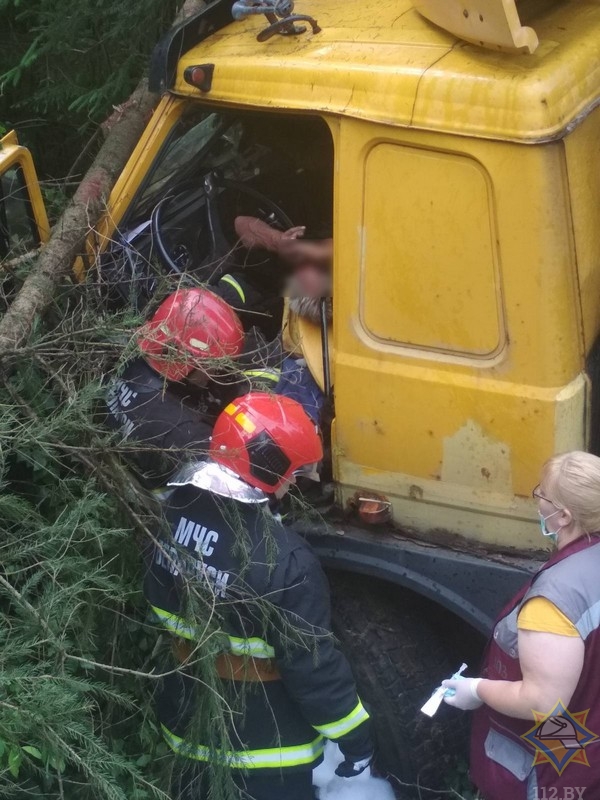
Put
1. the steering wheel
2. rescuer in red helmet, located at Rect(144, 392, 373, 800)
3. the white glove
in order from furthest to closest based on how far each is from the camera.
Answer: the steering wheel < rescuer in red helmet, located at Rect(144, 392, 373, 800) < the white glove

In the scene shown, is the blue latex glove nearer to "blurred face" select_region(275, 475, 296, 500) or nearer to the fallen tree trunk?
"blurred face" select_region(275, 475, 296, 500)

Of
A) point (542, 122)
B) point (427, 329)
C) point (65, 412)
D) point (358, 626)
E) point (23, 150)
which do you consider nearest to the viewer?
point (542, 122)

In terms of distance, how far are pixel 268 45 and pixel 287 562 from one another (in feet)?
4.76

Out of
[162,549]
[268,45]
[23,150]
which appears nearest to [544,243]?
[268,45]

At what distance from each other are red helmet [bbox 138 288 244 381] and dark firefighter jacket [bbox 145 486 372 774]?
38 centimetres

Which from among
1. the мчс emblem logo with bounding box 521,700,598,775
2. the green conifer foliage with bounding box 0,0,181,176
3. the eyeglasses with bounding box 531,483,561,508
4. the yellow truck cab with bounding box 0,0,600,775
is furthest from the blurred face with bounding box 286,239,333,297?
the green conifer foliage with bounding box 0,0,181,176

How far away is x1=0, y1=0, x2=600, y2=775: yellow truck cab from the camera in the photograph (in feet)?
6.89

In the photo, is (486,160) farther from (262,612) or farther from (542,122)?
(262,612)

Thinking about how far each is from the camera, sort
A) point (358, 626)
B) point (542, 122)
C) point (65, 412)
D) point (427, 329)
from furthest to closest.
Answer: point (358, 626) < point (65, 412) < point (427, 329) < point (542, 122)

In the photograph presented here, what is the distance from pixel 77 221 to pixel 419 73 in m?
A: 1.33

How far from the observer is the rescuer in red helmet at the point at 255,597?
239 cm

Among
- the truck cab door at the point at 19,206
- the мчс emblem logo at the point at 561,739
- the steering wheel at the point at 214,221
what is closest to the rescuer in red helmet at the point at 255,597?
the мчс emblem logo at the point at 561,739

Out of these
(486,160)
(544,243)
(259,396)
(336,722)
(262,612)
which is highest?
(486,160)

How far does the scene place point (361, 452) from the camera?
2.49 m
